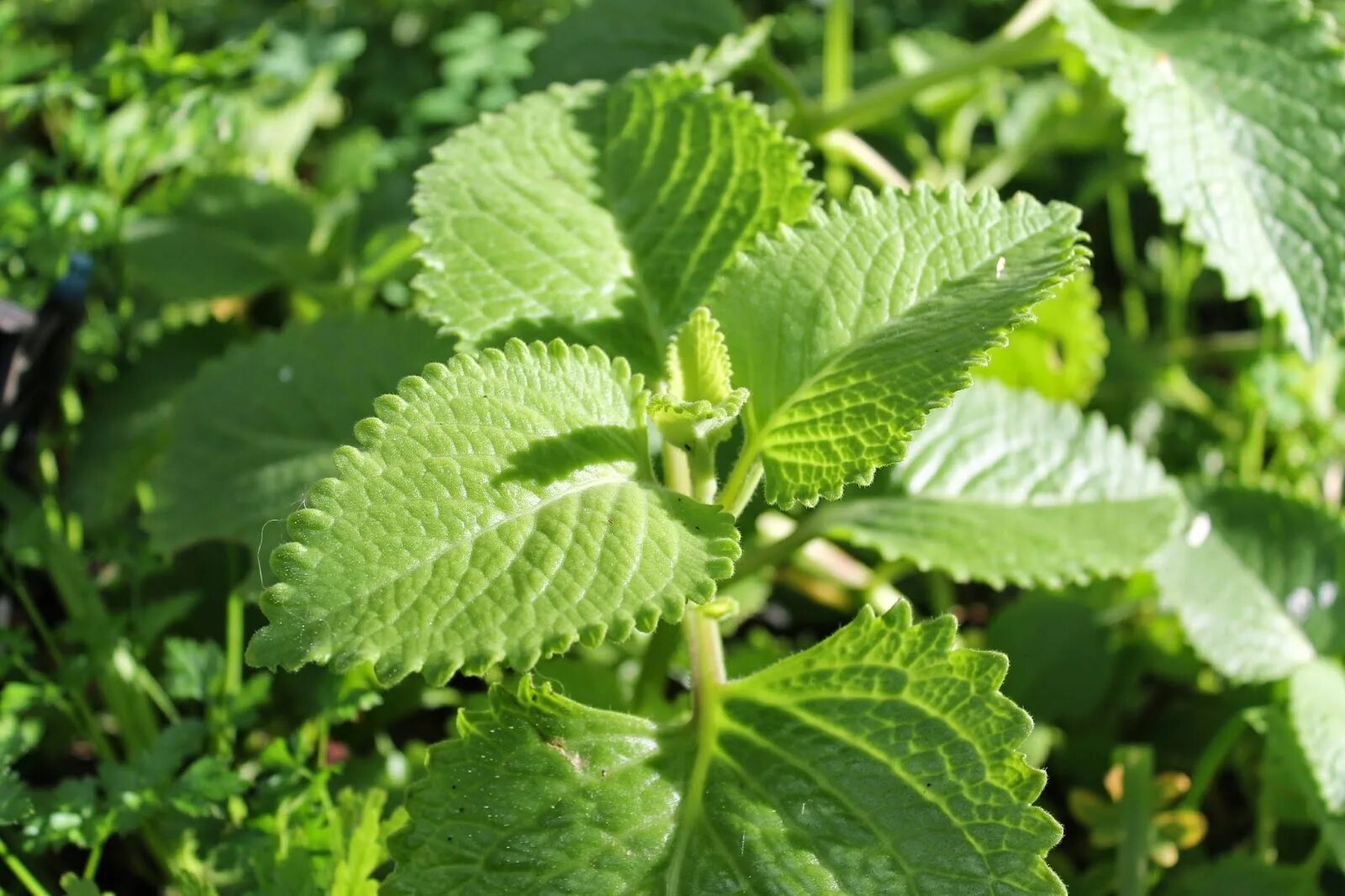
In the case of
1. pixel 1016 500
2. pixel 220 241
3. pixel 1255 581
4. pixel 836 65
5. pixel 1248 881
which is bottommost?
pixel 1248 881

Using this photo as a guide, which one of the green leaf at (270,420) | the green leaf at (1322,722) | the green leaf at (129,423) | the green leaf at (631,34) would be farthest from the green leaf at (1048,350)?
the green leaf at (129,423)

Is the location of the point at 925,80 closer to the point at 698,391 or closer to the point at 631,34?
the point at 631,34

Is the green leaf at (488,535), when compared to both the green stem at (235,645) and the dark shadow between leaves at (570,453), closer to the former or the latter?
the dark shadow between leaves at (570,453)

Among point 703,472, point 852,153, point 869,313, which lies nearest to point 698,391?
point 703,472

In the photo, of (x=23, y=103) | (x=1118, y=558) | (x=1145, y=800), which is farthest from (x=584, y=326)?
(x=23, y=103)

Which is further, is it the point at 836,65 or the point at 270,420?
the point at 836,65

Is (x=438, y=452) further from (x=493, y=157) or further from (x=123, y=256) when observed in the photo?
(x=123, y=256)

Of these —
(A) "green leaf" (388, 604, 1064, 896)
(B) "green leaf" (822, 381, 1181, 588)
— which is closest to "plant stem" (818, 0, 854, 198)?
(B) "green leaf" (822, 381, 1181, 588)
